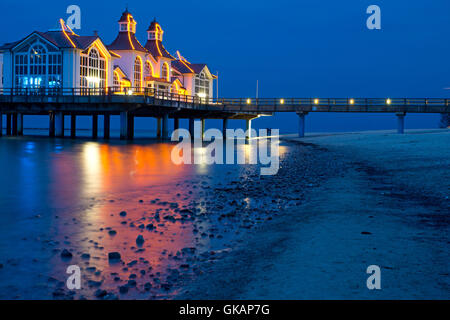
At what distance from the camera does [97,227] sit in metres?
7.64

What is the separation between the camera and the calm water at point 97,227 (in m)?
5.16

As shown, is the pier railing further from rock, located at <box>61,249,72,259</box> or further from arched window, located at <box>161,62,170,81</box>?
rock, located at <box>61,249,72,259</box>

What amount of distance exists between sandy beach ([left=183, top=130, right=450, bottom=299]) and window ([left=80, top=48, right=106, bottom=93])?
39361mm

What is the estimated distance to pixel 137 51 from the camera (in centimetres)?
5416

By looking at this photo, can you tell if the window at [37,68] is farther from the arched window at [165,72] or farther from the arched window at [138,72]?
the arched window at [165,72]

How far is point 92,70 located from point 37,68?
5.35 m

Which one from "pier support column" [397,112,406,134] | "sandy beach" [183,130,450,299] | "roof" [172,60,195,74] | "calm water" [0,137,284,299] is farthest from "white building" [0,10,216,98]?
"sandy beach" [183,130,450,299]

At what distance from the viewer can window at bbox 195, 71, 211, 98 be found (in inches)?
2628

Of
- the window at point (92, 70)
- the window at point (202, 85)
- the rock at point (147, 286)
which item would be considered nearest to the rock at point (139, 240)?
the rock at point (147, 286)

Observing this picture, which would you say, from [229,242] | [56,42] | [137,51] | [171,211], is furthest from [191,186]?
[137,51]

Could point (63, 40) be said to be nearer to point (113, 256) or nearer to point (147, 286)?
point (113, 256)

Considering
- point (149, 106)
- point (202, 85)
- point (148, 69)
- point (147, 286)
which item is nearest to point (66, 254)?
point (147, 286)

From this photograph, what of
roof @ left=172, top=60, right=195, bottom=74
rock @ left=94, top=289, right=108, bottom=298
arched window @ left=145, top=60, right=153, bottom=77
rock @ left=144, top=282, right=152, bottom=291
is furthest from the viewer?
roof @ left=172, top=60, right=195, bottom=74
